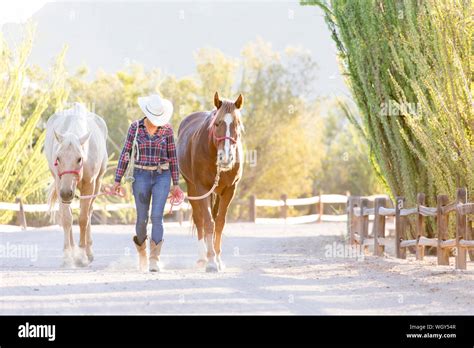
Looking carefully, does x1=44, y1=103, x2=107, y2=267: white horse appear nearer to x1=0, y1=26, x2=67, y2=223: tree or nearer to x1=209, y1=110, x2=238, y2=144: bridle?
x1=209, y1=110, x2=238, y2=144: bridle

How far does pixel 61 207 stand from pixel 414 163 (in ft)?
19.4

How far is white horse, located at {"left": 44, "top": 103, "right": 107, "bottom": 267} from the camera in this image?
1233 centimetres

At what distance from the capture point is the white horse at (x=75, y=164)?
40.4ft

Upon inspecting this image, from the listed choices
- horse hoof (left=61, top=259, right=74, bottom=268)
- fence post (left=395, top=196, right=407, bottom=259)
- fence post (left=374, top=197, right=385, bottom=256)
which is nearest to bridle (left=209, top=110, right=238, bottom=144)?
horse hoof (left=61, top=259, right=74, bottom=268)

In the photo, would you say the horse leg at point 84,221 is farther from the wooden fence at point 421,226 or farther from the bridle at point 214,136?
the wooden fence at point 421,226

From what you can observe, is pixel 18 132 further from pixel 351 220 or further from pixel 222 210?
pixel 222 210

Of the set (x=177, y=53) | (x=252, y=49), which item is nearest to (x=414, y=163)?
(x=252, y=49)

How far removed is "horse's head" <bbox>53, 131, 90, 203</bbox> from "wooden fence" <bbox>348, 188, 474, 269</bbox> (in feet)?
16.3

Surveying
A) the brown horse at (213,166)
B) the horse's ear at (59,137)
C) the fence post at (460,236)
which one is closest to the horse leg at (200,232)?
the brown horse at (213,166)

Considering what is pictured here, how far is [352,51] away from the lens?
16.1 meters

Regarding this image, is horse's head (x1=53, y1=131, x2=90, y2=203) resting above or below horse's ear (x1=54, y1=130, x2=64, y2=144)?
below

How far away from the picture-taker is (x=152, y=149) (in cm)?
1202

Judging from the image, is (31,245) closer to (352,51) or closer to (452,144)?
(352,51)

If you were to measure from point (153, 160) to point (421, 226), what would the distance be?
4.62m
